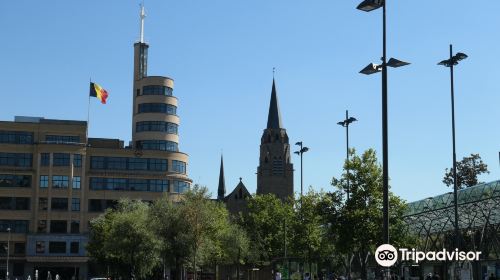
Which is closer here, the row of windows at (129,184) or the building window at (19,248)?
the building window at (19,248)

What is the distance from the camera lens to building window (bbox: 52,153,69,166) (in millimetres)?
92688

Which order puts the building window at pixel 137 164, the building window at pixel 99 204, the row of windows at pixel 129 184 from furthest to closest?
the building window at pixel 137 164, the row of windows at pixel 129 184, the building window at pixel 99 204

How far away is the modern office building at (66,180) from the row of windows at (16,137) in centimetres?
12

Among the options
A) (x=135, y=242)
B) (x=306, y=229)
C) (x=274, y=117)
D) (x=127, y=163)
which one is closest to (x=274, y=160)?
(x=274, y=117)

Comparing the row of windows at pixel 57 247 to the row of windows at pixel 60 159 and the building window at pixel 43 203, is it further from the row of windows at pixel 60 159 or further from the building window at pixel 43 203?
the row of windows at pixel 60 159

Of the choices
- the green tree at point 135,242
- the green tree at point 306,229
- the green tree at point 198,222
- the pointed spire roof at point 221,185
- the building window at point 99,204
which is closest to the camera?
the green tree at point 198,222

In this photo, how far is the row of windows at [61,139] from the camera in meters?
93.2

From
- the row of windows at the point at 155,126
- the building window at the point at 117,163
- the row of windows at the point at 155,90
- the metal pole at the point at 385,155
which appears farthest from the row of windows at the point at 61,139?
the metal pole at the point at 385,155

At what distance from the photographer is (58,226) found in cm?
9175

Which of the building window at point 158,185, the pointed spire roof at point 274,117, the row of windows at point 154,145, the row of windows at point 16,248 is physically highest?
the pointed spire roof at point 274,117

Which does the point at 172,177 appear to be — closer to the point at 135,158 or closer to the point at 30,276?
the point at 135,158

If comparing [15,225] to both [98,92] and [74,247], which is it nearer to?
[74,247]

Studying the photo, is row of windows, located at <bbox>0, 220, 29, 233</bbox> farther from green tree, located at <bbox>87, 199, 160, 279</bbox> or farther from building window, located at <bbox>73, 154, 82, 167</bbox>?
green tree, located at <bbox>87, 199, 160, 279</bbox>

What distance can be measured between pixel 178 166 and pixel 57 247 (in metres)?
18.8
